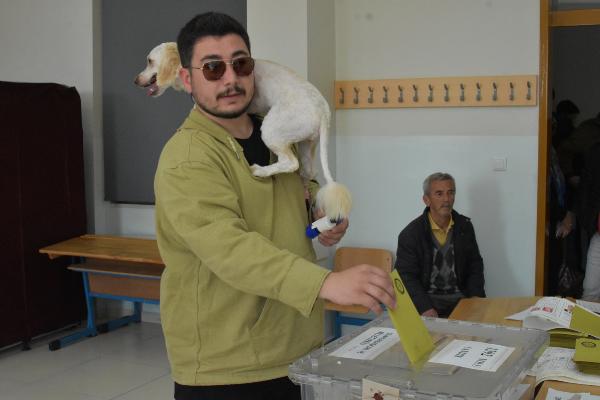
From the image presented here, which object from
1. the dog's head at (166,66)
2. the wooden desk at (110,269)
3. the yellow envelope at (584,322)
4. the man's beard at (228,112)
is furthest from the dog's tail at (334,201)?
the wooden desk at (110,269)

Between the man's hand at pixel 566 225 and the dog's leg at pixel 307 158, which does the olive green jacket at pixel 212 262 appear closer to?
the dog's leg at pixel 307 158

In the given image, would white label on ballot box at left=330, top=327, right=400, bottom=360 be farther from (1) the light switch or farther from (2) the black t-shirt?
(1) the light switch

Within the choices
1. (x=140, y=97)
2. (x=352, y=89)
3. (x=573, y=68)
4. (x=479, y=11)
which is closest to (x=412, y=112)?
(x=352, y=89)

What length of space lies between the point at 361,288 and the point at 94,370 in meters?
3.77

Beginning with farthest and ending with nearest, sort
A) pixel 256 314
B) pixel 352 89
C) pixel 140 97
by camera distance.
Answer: pixel 140 97
pixel 352 89
pixel 256 314

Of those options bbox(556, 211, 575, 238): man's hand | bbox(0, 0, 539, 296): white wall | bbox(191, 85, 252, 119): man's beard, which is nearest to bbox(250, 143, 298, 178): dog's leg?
bbox(191, 85, 252, 119): man's beard

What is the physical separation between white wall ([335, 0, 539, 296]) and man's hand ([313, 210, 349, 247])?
2.99 meters

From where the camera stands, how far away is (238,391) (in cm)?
166

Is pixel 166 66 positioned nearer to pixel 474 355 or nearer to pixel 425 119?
pixel 474 355

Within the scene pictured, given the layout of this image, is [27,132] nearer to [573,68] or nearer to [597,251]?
[597,251]

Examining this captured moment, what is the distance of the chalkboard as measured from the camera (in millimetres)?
5359

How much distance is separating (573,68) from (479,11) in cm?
247

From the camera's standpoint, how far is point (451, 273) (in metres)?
4.13

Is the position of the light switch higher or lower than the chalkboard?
lower
